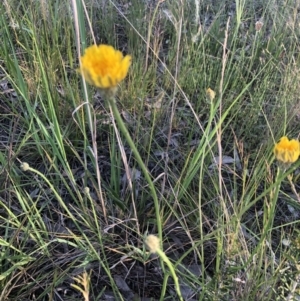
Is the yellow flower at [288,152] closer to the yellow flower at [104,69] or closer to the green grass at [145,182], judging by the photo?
the green grass at [145,182]

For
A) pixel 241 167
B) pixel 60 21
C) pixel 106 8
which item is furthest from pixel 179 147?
pixel 106 8

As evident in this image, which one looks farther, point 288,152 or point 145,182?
point 145,182

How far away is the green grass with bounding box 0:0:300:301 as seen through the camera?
805 millimetres

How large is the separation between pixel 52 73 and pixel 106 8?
54 centimetres

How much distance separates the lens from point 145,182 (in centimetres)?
105

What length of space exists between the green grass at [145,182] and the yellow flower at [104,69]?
0.96 ft

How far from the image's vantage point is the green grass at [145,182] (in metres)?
0.81

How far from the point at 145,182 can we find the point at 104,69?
0.67m

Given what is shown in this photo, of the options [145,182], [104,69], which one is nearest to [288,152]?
[104,69]

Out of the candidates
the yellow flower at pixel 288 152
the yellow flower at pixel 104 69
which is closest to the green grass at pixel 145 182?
the yellow flower at pixel 288 152

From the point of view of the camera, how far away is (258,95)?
1191mm

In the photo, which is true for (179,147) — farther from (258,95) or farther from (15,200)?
(15,200)

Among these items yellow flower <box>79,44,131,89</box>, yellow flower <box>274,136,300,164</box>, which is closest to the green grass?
yellow flower <box>274,136,300,164</box>

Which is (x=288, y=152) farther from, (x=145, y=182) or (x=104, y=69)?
(x=145, y=182)
